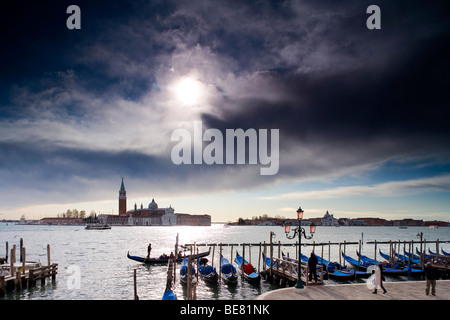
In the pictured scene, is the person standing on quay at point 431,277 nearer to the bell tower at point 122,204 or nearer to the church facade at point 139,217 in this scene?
the church facade at point 139,217

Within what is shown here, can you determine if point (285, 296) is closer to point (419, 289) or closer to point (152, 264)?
point (419, 289)

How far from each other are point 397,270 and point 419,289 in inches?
497

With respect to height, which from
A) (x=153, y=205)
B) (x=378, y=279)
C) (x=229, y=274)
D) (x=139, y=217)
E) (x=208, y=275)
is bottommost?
(x=139, y=217)

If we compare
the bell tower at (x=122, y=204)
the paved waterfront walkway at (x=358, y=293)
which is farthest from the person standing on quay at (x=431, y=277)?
the bell tower at (x=122, y=204)

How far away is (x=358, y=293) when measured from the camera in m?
10.8

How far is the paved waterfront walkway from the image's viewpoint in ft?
33.4

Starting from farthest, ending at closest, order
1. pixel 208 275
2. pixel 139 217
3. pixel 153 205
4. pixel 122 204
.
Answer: pixel 153 205
pixel 122 204
pixel 139 217
pixel 208 275

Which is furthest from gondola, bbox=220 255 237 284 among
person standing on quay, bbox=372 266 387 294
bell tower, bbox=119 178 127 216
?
bell tower, bbox=119 178 127 216

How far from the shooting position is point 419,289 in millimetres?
11562

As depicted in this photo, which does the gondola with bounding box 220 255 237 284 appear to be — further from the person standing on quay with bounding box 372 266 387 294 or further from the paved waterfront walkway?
Result: the person standing on quay with bounding box 372 266 387 294

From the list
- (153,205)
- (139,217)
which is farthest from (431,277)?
(153,205)

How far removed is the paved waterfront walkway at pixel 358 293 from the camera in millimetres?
10187

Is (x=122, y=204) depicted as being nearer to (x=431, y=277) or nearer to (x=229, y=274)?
(x=229, y=274)
